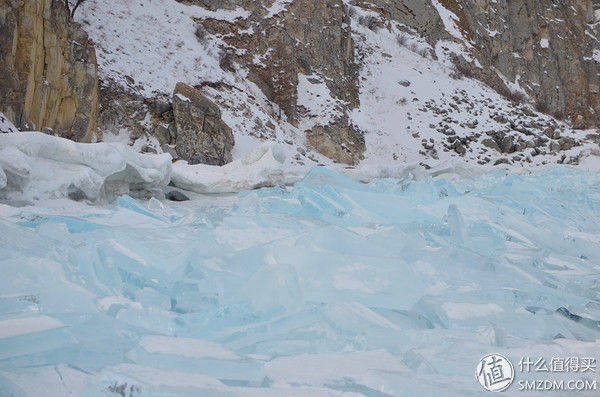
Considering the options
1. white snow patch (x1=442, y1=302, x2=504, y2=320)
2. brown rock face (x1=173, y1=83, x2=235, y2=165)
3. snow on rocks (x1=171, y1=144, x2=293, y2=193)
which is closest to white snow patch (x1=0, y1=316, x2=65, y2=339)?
white snow patch (x1=442, y1=302, x2=504, y2=320)

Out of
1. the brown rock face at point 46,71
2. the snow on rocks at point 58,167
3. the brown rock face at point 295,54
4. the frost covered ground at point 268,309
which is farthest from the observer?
the brown rock face at point 295,54

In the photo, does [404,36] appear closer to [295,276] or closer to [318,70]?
[318,70]

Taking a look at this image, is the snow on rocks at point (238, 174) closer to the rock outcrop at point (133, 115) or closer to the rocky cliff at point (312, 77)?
the rocky cliff at point (312, 77)

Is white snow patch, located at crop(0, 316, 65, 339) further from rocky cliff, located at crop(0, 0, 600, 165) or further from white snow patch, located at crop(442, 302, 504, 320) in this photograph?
rocky cliff, located at crop(0, 0, 600, 165)

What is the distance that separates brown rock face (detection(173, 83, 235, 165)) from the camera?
1220 cm

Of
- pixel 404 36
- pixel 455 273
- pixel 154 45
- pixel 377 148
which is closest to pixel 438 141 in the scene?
pixel 377 148

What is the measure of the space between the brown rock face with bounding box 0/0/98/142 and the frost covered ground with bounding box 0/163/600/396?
5502mm

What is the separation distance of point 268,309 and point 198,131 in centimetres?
1093

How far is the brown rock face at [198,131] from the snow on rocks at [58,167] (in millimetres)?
6840

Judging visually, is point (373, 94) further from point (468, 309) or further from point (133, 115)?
point (468, 309)

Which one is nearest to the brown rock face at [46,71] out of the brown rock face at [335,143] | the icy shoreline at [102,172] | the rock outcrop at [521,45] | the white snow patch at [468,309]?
the icy shoreline at [102,172]

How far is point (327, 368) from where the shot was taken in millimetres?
1426

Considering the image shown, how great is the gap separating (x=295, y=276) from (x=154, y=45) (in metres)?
14.7

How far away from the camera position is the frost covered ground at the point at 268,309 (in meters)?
1.29
